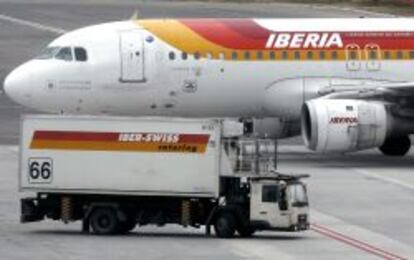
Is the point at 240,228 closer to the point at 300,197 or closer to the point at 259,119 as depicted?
the point at 300,197

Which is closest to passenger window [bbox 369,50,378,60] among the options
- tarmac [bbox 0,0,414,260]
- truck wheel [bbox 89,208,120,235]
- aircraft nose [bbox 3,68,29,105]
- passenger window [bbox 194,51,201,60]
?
tarmac [bbox 0,0,414,260]

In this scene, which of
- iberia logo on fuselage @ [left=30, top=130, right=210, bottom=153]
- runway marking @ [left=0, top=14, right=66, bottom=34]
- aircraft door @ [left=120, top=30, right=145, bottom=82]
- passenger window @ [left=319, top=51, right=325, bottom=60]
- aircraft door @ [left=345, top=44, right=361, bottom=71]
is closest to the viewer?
iberia logo on fuselage @ [left=30, top=130, right=210, bottom=153]

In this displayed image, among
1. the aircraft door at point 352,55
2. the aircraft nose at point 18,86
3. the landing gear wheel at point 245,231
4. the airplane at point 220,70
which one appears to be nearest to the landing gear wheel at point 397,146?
the airplane at point 220,70

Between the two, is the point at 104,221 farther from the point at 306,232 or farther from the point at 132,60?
the point at 132,60

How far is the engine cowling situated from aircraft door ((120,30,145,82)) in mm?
4967

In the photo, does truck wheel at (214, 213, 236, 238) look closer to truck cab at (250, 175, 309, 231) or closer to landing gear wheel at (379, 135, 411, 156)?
truck cab at (250, 175, 309, 231)

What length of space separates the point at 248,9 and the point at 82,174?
224 feet

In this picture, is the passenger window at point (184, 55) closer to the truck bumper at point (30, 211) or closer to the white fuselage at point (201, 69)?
A: the white fuselage at point (201, 69)

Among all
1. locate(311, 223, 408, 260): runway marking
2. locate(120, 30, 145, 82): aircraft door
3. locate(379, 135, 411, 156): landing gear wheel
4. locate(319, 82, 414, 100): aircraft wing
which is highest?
locate(120, 30, 145, 82): aircraft door

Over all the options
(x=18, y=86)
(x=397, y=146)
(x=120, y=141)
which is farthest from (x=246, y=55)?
(x=120, y=141)

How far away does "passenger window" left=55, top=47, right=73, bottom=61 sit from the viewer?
52062 mm

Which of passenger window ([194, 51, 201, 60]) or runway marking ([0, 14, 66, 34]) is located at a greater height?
runway marking ([0, 14, 66, 34])

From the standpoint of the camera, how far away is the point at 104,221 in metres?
36.9

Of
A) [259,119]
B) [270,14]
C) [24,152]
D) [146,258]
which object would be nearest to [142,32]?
Answer: [259,119]
